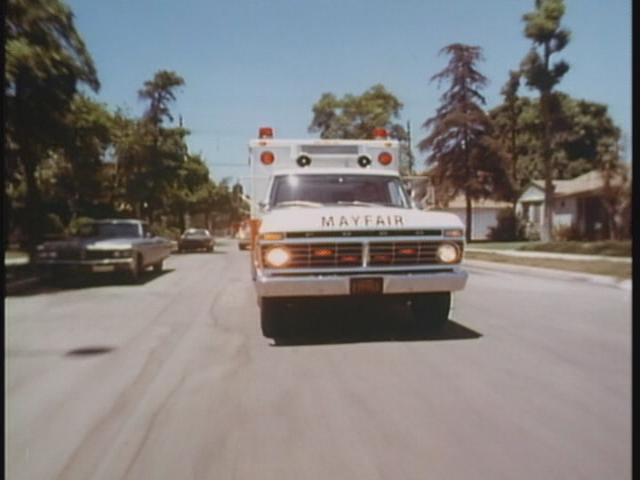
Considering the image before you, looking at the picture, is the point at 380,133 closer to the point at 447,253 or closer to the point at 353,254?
the point at 447,253

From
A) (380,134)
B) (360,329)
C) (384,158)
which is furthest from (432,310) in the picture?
(380,134)

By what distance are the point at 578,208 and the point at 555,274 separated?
2017 cm

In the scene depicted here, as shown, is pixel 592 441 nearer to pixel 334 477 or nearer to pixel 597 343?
pixel 334 477

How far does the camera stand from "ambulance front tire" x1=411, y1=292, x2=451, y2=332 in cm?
703

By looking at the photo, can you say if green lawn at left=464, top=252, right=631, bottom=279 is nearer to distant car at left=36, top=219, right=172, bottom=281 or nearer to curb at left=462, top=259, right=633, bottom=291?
curb at left=462, top=259, right=633, bottom=291

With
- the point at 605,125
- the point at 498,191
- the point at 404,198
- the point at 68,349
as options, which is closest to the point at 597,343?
the point at 404,198

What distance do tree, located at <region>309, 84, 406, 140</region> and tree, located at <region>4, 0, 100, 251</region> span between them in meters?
37.6

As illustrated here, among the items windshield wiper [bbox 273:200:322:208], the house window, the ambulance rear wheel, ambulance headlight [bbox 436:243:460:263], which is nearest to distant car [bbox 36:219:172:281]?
windshield wiper [bbox 273:200:322:208]

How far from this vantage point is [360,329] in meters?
7.26

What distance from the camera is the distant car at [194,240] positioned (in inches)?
1164

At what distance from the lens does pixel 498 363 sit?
5.63m

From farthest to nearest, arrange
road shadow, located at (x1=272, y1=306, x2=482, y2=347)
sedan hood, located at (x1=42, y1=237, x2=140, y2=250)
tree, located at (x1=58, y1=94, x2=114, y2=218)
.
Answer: tree, located at (x1=58, y1=94, x2=114, y2=218) → sedan hood, located at (x1=42, y1=237, x2=140, y2=250) → road shadow, located at (x1=272, y1=306, x2=482, y2=347)

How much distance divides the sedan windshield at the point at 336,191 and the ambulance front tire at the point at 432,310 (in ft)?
4.33

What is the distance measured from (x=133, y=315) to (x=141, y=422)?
5.13 metres
